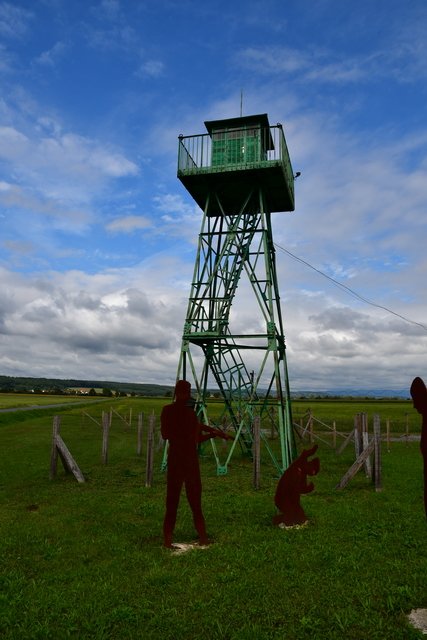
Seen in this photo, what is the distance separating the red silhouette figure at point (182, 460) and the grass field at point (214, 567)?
23.2 inches

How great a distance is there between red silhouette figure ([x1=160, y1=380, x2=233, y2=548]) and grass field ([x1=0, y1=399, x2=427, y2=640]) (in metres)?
0.59

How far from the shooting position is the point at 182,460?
1024 centimetres

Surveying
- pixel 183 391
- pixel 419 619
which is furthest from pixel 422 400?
pixel 183 391

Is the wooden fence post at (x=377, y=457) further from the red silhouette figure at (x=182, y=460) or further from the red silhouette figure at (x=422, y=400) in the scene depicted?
the red silhouette figure at (x=422, y=400)

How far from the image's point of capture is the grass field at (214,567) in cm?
647

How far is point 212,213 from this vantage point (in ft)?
77.3

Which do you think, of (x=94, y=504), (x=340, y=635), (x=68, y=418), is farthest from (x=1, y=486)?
(x=68, y=418)

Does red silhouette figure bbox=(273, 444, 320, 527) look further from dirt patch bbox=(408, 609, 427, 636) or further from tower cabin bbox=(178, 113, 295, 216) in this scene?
tower cabin bbox=(178, 113, 295, 216)

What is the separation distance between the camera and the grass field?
255 inches

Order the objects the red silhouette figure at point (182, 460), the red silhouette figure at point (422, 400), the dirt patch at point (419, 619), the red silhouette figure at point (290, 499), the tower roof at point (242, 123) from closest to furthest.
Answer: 1. the dirt patch at point (419, 619)
2. the red silhouette figure at point (422, 400)
3. the red silhouette figure at point (182, 460)
4. the red silhouette figure at point (290, 499)
5. the tower roof at point (242, 123)

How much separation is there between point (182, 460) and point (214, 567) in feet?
7.51

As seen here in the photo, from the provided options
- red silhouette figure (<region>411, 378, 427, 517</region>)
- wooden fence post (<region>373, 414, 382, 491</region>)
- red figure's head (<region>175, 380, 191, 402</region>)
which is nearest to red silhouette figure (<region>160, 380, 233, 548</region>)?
red figure's head (<region>175, 380, 191, 402</region>)

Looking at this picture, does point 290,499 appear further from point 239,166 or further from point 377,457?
point 239,166

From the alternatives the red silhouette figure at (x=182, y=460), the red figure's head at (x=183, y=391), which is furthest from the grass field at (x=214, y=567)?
the red figure's head at (x=183, y=391)
